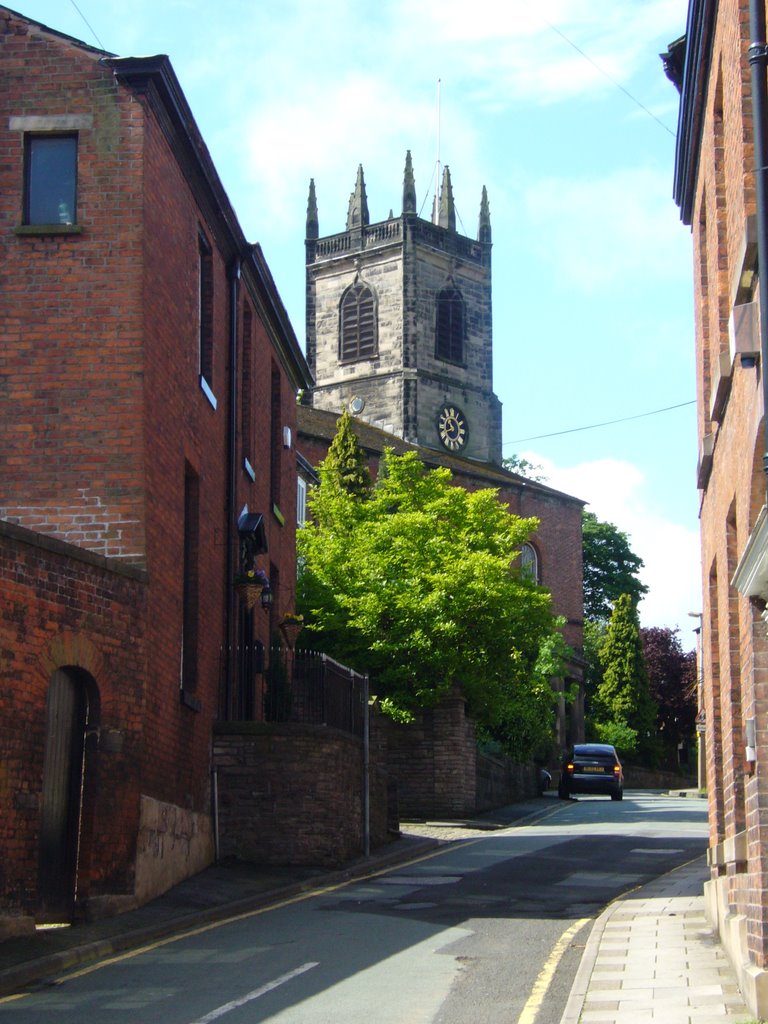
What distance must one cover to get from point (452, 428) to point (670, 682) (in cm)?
1755

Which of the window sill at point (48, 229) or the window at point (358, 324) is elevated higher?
the window at point (358, 324)

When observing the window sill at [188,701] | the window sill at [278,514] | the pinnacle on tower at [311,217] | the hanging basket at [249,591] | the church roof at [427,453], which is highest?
the pinnacle on tower at [311,217]

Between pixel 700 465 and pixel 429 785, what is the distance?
19973 millimetres

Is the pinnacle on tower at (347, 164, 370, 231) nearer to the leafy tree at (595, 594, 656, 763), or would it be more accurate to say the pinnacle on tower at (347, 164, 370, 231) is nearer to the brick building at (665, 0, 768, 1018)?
the leafy tree at (595, 594, 656, 763)

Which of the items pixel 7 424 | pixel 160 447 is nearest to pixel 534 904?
pixel 160 447

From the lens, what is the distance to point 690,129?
15414 millimetres

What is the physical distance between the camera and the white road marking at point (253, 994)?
396 inches

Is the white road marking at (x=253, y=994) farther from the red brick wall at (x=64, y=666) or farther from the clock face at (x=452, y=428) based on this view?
the clock face at (x=452, y=428)

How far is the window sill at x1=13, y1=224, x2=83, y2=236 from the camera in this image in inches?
667

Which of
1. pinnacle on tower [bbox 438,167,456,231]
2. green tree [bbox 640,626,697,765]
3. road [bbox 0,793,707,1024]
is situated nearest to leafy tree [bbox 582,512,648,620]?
green tree [bbox 640,626,697,765]

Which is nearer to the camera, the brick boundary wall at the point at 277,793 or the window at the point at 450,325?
the brick boundary wall at the point at 277,793

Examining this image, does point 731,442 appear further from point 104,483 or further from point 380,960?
point 104,483

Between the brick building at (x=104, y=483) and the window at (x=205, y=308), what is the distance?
0.04 meters

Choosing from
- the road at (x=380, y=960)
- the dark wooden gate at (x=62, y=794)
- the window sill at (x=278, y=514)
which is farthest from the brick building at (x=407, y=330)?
the dark wooden gate at (x=62, y=794)
